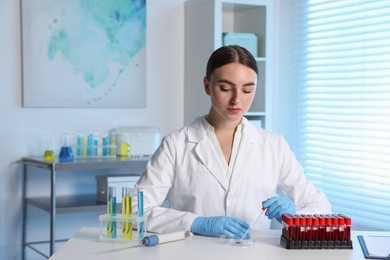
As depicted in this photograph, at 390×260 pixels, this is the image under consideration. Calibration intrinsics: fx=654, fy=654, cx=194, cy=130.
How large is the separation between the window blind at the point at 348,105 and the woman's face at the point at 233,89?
4.67 ft

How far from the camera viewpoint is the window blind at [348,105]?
3516mm

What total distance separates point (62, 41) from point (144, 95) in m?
0.64

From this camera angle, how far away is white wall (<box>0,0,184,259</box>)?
153 inches

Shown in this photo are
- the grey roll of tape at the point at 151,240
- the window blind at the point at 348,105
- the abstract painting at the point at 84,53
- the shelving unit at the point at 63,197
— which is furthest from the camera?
the abstract painting at the point at 84,53

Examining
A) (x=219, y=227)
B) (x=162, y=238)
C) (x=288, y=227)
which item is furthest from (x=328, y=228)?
(x=162, y=238)

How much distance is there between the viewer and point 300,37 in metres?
4.23

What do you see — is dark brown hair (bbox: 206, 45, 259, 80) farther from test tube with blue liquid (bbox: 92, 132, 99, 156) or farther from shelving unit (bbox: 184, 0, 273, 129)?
test tube with blue liquid (bbox: 92, 132, 99, 156)

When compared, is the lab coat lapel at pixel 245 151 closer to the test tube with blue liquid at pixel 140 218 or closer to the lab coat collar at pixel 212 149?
the lab coat collar at pixel 212 149

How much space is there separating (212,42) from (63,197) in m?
1.34

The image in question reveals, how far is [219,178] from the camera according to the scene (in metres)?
2.45

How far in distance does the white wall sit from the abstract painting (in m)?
0.06

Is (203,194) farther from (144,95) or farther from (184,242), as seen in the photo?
(144,95)

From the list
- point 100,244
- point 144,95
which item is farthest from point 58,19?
point 100,244

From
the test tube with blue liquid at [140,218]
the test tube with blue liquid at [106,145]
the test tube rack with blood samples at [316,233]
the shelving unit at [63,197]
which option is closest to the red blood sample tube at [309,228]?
the test tube rack with blood samples at [316,233]
